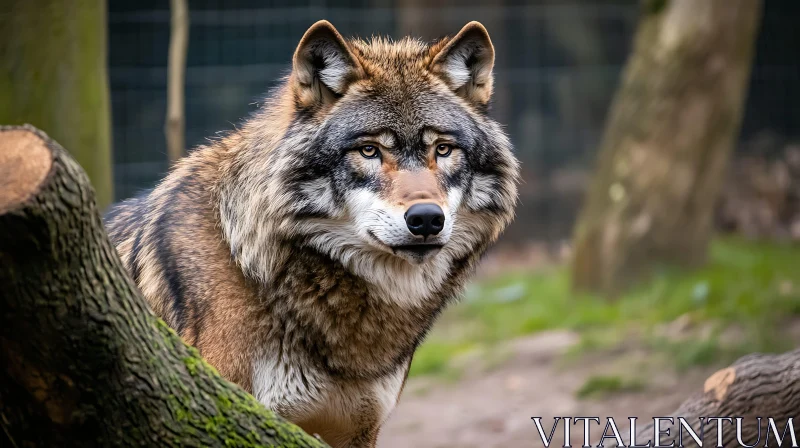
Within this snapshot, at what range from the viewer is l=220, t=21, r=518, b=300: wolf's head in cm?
346

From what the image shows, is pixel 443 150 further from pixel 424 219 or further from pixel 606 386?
pixel 606 386

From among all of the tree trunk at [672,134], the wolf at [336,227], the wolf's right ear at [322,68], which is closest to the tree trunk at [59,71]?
the wolf at [336,227]

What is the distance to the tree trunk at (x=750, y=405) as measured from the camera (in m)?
3.75

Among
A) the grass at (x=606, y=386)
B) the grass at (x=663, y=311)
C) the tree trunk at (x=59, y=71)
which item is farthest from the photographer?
the grass at (x=663, y=311)

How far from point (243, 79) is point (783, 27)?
6.36 m

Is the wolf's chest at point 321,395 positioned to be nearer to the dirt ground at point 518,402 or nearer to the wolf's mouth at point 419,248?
the wolf's mouth at point 419,248

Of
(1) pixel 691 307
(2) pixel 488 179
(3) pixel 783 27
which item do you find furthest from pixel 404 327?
(3) pixel 783 27

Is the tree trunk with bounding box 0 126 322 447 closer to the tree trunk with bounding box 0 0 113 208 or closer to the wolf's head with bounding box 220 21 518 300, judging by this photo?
the wolf's head with bounding box 220 21 518 300

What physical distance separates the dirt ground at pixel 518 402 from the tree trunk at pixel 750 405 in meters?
1.84

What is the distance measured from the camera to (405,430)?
648 centimetres

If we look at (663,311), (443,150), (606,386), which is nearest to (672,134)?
(663,311)

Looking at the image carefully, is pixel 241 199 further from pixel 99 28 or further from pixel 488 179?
pixel 99 28

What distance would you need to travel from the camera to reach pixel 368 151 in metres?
3.53

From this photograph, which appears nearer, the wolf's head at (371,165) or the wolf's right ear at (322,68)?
the wolf's head at (371,165)
